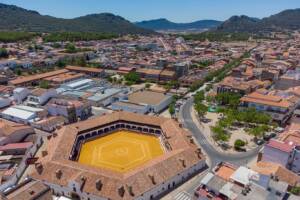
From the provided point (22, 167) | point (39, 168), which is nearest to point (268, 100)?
point (39, 168)

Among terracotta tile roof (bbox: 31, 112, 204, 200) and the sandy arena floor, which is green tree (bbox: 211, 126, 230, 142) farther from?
the sandy arena floor

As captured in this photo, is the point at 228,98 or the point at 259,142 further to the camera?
the point at 228,98

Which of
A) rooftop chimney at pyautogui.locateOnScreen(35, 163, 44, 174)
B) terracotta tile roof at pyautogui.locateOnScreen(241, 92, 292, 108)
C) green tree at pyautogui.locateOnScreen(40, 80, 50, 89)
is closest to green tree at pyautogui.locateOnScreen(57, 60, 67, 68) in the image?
green tree at pyautogui.locateOnScreen(40, 80, 50, 89)

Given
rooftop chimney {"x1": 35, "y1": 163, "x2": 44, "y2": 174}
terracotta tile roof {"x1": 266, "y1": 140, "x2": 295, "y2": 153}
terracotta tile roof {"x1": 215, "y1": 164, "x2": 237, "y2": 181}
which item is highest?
terracotta tile roof {"x1": 266, "y1": 140, "x2": 295, "y2": 153}

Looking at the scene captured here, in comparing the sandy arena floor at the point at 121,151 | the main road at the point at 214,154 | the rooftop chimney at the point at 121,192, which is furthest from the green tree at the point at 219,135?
the rooftop chimney at the point at 121,192

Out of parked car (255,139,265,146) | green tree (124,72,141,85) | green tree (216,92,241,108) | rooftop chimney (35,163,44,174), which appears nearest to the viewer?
rooftop chimney (35,163,44,174)

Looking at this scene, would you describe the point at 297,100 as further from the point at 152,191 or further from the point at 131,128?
the point at 152,191

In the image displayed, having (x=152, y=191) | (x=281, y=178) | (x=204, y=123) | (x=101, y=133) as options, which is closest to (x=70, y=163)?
(x=152, y=191)

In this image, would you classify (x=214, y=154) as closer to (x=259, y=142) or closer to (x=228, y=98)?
(x=259, y=142)

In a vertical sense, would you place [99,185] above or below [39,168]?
below
